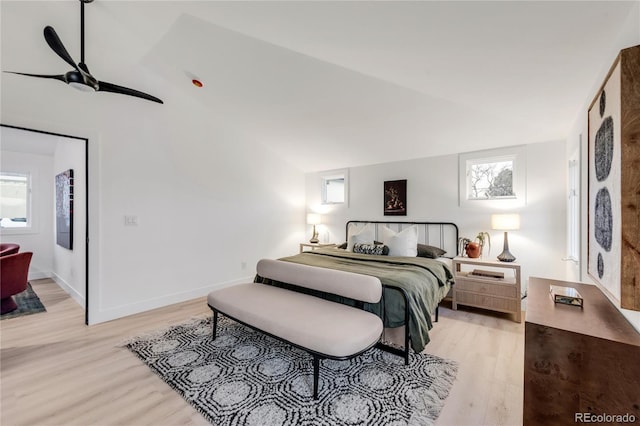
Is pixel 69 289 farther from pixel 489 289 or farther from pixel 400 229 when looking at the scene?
pixel 489 289

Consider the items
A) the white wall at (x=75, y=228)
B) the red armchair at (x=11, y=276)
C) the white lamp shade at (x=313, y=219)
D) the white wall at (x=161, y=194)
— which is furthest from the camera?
the white lamp shade at (x=313, y=219)

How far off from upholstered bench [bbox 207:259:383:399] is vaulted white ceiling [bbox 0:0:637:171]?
1903 mm

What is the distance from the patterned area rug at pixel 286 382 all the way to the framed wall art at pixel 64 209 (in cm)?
268

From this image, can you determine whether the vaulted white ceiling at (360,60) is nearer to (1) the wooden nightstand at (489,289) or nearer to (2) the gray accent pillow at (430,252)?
(2) the gray accent pillow at (430,252)

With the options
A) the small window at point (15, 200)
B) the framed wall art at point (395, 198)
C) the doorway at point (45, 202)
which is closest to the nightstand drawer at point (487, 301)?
the framed wall art at point (395, 198)

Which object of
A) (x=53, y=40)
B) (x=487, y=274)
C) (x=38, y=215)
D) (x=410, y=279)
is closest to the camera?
(x=53, y=40)

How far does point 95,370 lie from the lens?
2.21m

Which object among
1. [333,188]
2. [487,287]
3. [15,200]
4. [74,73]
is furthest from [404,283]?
Answer: [15,200]

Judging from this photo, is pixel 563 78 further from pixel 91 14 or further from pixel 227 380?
pixel 91 14

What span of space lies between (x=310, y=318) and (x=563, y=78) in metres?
2.69

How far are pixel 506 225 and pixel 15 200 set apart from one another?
8.13 m

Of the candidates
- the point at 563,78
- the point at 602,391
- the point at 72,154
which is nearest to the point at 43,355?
the point at 72,154

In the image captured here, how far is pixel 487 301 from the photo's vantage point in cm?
334

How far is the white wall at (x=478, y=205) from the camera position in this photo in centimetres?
336
